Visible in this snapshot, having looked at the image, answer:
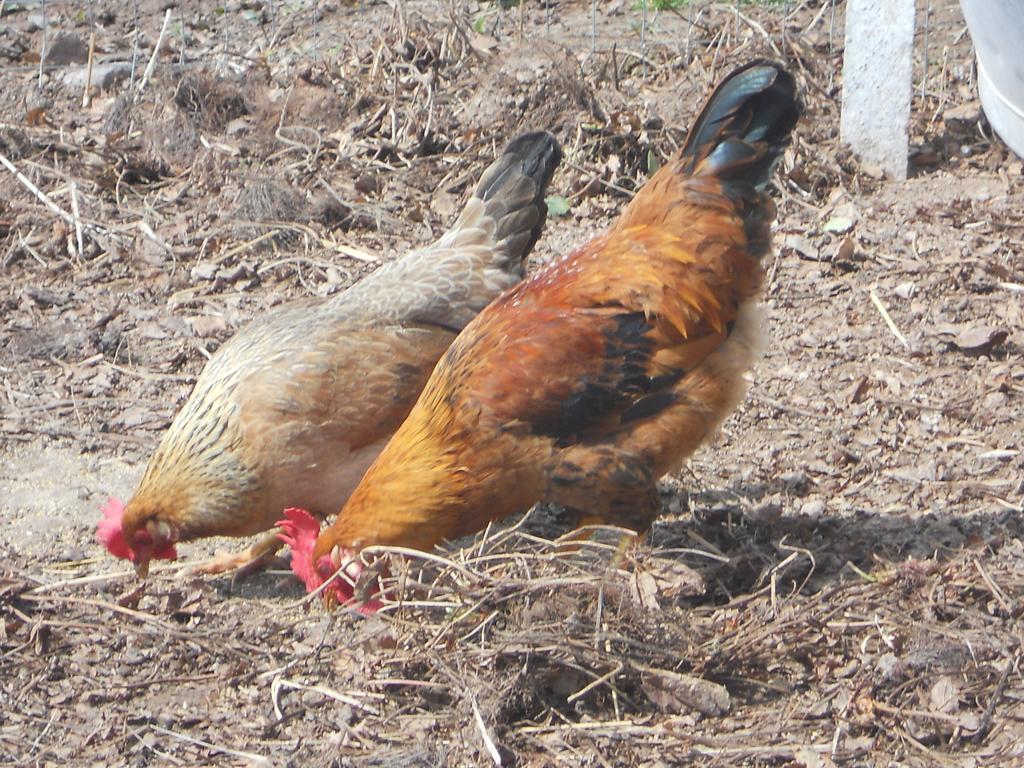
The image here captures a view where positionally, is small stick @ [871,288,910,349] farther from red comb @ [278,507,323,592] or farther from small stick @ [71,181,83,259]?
small stick @ [71,181,83,259]

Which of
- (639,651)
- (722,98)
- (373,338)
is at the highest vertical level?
(722,98)

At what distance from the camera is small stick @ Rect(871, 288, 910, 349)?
5809 mm

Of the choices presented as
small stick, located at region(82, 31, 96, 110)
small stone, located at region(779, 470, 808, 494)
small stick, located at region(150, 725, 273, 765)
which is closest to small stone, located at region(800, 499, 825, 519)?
small stone, located at region(779, 470, 808, 494)

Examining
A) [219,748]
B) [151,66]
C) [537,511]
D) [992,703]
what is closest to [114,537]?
[219,748]

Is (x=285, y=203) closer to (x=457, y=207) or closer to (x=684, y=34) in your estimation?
(x=457, y=207)

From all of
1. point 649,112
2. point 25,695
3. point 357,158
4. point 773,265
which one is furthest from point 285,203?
point 25,695

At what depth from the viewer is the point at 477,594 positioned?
12.5 ft

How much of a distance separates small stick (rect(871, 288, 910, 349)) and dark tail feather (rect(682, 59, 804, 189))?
155 cm

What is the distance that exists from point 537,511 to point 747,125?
5.68 ft

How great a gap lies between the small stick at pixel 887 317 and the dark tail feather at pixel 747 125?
61.1 inches

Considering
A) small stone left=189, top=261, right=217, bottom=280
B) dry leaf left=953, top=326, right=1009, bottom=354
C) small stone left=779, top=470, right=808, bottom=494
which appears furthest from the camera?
small stone left=189, top=261, right=217, bottom=280

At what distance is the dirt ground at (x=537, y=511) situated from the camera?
3.69 metres

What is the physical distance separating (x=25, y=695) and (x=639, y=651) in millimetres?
1918

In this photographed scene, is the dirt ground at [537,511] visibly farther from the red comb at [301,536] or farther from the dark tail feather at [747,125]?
the dark tail feather at [747,125]
